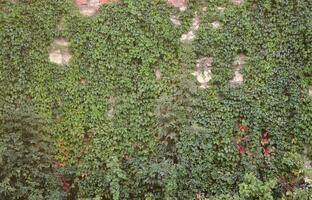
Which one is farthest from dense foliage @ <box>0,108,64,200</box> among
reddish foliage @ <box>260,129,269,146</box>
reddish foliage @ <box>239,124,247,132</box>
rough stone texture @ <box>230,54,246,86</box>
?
reddish foliage @ <box>260,129,269,146</box>

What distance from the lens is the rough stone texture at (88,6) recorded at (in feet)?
23.7

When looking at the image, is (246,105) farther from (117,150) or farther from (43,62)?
(43,62)

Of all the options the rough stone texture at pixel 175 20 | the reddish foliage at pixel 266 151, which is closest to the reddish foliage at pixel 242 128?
the reddish foliage at pixel 266 151

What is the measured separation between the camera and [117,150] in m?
7.15

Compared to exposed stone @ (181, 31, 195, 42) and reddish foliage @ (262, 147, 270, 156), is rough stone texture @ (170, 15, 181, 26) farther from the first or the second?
reddish foliage @ (262, 147, 270, 156)

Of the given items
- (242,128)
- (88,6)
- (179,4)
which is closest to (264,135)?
(242,128)

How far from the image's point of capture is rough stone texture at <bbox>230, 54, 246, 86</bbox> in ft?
23.7

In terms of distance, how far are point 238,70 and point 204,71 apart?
495 mm

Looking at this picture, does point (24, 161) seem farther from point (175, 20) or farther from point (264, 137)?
point (264, 137)

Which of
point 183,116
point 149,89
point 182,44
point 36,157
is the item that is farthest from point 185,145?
point 36,157

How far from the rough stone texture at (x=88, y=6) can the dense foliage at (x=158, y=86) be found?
0.10 meters

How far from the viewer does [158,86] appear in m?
7.17

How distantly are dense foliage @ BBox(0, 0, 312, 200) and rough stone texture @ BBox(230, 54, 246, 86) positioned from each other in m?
0.08

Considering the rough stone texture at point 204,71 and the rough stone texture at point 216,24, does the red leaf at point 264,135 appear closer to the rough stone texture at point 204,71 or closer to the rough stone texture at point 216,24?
the rough stone texture at point 204,71
